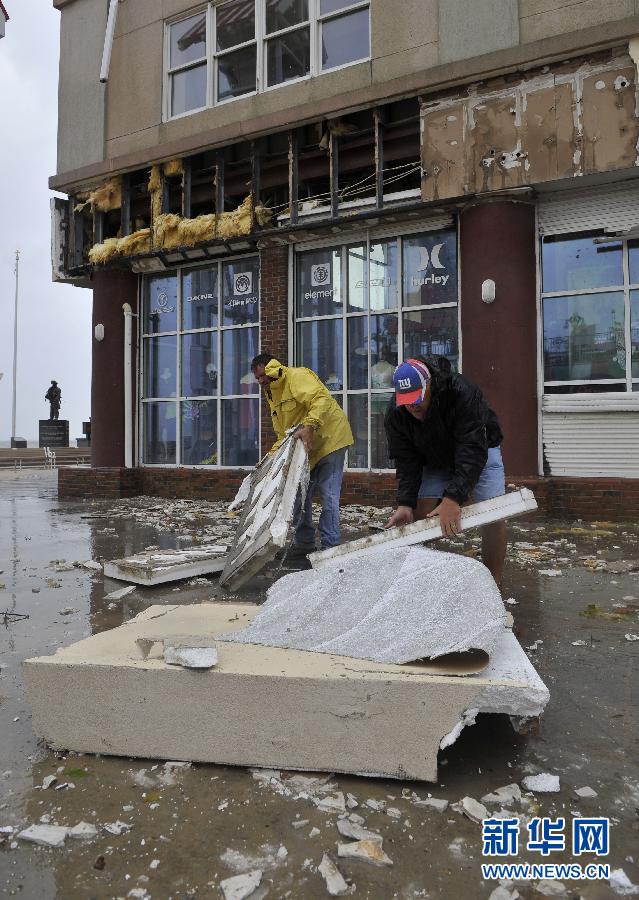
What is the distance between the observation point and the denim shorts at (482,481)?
4.05 meters

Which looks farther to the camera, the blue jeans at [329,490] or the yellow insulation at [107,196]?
the yellow insulation at [107,196]

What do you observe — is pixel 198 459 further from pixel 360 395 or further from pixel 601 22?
pixel 601 22

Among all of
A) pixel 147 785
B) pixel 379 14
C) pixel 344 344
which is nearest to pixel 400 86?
pixel 379 14

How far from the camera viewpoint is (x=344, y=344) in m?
9.47

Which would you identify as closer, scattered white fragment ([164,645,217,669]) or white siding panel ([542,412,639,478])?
scattered white fragment ([164,645,217,669])

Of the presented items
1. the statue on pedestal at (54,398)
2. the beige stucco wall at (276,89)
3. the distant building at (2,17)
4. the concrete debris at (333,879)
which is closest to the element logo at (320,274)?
the beige stucco wall at (276,89)

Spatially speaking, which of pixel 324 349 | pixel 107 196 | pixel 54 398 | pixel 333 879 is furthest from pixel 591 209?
pixel 54 398

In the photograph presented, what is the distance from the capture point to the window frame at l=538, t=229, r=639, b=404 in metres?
7.73

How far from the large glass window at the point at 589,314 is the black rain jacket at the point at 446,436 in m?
4.58

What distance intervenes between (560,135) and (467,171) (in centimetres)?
112

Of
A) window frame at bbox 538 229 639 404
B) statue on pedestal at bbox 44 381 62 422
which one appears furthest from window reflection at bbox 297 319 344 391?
statue on pedestal at bbox 44 381 62 422

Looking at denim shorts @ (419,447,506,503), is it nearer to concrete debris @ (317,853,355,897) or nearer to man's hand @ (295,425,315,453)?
man's hand @ (295,425,315,453)

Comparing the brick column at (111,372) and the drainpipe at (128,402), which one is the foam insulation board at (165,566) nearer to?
the drainpipe at (128,402)

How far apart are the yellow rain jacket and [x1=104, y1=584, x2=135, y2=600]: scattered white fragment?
5.27ft
